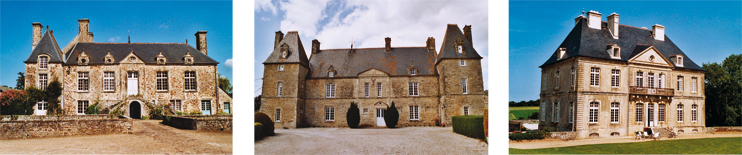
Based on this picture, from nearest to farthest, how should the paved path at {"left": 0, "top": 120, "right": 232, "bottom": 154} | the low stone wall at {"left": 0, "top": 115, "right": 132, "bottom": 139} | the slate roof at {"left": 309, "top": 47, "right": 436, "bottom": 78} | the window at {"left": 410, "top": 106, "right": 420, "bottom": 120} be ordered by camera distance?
the paved path at {"left": 0, "top": 120, "right": 232, "bottom": 154} → the low stone wall at {"left": 0, "top": 115, "right": 132, "bottom": 139} → the window at {"left": 410, "top": 106, "right": 420, "bottom": 120} → the slate roof at {"left": 309, "top": 47, "right": 436, "bottom": 78}

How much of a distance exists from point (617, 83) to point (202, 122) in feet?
42.3

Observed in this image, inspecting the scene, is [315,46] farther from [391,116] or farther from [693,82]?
[693,82]

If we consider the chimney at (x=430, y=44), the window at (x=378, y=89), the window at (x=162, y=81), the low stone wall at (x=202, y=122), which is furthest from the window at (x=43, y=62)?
the chimney at (x=430, y=44)

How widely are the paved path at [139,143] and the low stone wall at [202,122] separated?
16cm

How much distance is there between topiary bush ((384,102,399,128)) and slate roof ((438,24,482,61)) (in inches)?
90.3

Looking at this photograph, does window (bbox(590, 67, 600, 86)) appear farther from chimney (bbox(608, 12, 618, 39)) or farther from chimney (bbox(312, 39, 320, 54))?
chimney (bbox(312, 39, 320, 54))

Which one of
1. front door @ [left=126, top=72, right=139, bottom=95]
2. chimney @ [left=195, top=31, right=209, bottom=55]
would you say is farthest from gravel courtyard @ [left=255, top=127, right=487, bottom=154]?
front door @ [left=126, top=72, right=139, bottom=95]

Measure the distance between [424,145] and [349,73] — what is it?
12.1 feet

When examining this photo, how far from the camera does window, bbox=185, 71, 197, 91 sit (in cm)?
1247

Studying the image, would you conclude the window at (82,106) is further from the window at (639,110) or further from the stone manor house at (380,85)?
the window at (639,110)

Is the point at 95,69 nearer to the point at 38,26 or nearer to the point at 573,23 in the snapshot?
the point at 38,26

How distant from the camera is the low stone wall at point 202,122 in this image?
12.2 meters

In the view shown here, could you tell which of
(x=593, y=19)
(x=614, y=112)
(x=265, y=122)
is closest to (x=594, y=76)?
(x=614, y=112)

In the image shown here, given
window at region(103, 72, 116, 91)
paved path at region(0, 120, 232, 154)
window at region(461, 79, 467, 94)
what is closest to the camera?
paved path at region(0, 120, 232, 154)
